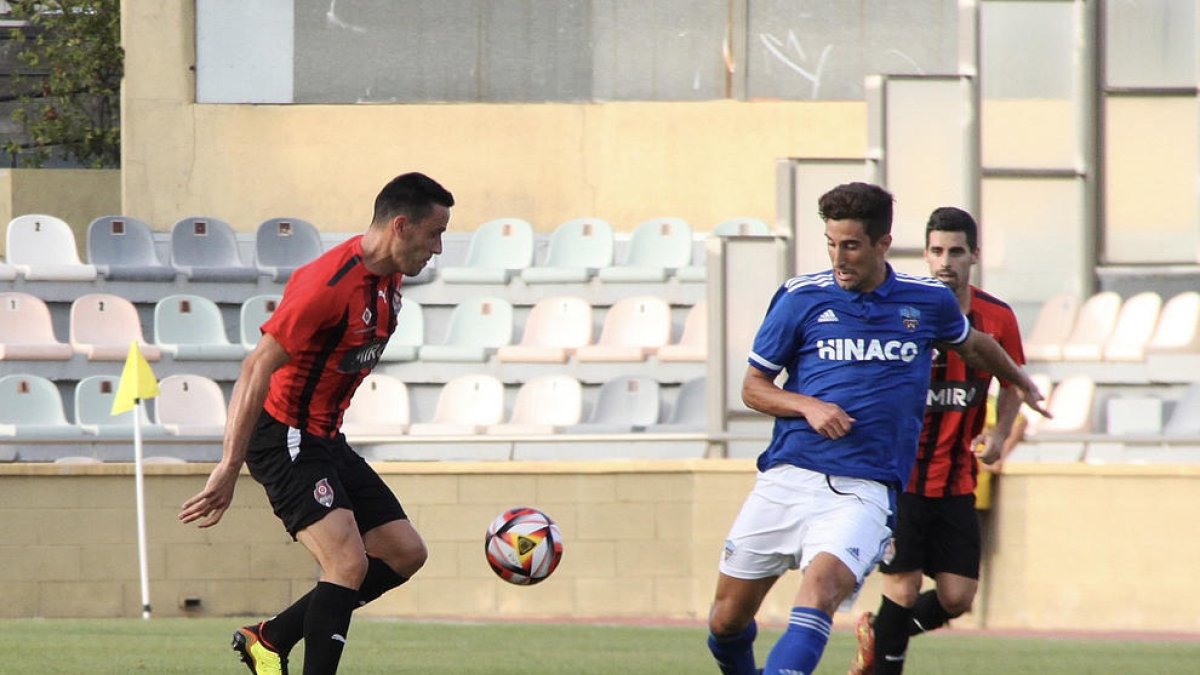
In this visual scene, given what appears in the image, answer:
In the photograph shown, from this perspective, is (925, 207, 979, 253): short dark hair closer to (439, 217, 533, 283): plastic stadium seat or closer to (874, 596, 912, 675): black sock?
(874, 596, 912, 675): black sock

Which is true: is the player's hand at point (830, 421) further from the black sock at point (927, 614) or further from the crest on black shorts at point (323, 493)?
the black sock at point (927, 614)

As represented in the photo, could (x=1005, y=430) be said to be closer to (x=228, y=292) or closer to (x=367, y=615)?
(x=367, y=615)

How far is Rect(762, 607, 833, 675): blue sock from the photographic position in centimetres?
621

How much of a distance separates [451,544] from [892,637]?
7.25 metres

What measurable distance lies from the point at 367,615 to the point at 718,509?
2.85 m

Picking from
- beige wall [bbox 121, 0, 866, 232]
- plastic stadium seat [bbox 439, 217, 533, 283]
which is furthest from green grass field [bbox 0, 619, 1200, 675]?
beige wall [bbox 121, 0, 866, 232]

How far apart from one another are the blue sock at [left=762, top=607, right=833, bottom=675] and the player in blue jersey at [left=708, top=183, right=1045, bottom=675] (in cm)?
5

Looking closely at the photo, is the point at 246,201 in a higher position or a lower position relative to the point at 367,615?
higher

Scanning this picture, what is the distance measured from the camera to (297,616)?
751cm

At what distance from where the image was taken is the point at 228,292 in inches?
739

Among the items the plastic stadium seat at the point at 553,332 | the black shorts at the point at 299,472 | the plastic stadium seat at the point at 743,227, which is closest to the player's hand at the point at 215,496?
the black shorts at the point at 299,472

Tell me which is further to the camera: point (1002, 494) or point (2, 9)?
point (2, 9)

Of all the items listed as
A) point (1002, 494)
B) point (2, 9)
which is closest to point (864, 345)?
point (1002, 494)

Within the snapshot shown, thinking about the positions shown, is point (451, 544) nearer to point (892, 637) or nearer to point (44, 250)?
point (44, 250)
